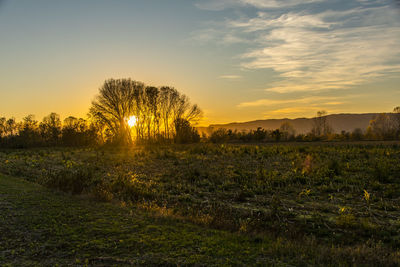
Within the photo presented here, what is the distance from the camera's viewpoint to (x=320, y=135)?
233ft

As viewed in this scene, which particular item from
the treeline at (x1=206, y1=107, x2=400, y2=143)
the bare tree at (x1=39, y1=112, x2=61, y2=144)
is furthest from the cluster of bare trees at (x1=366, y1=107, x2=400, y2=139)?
the bare tree at (x1=39, y1=112, x2=61, y2=144)

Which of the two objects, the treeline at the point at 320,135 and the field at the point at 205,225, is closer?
the field at the point at 205,225

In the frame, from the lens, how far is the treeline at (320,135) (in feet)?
205

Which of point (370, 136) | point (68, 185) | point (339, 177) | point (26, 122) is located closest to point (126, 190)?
point (68, 185)

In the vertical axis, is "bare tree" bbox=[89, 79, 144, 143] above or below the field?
above

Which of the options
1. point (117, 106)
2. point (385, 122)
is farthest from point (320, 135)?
point (117, 106)

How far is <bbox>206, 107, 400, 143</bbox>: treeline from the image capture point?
205 ft

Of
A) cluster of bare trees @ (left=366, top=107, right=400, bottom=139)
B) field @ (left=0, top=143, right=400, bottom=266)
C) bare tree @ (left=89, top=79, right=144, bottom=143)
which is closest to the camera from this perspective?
field @ (left=0, top=143, right=400, bottom=266)

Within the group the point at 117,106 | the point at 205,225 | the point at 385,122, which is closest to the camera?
the point at 205,225

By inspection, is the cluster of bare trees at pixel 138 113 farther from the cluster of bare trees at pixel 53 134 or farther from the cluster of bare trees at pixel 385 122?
the cluster of bare trees at pixel 385 122

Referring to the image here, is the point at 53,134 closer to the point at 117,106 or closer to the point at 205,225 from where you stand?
the point at 117,106

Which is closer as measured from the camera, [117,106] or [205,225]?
[205,225]

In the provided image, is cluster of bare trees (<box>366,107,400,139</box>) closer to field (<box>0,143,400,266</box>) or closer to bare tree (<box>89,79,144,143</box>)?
bare tree (<box>89,79,144,143</box>)

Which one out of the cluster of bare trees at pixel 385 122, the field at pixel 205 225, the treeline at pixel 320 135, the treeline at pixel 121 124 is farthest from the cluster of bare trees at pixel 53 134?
the cluster of bare trees at pixel 385 122
